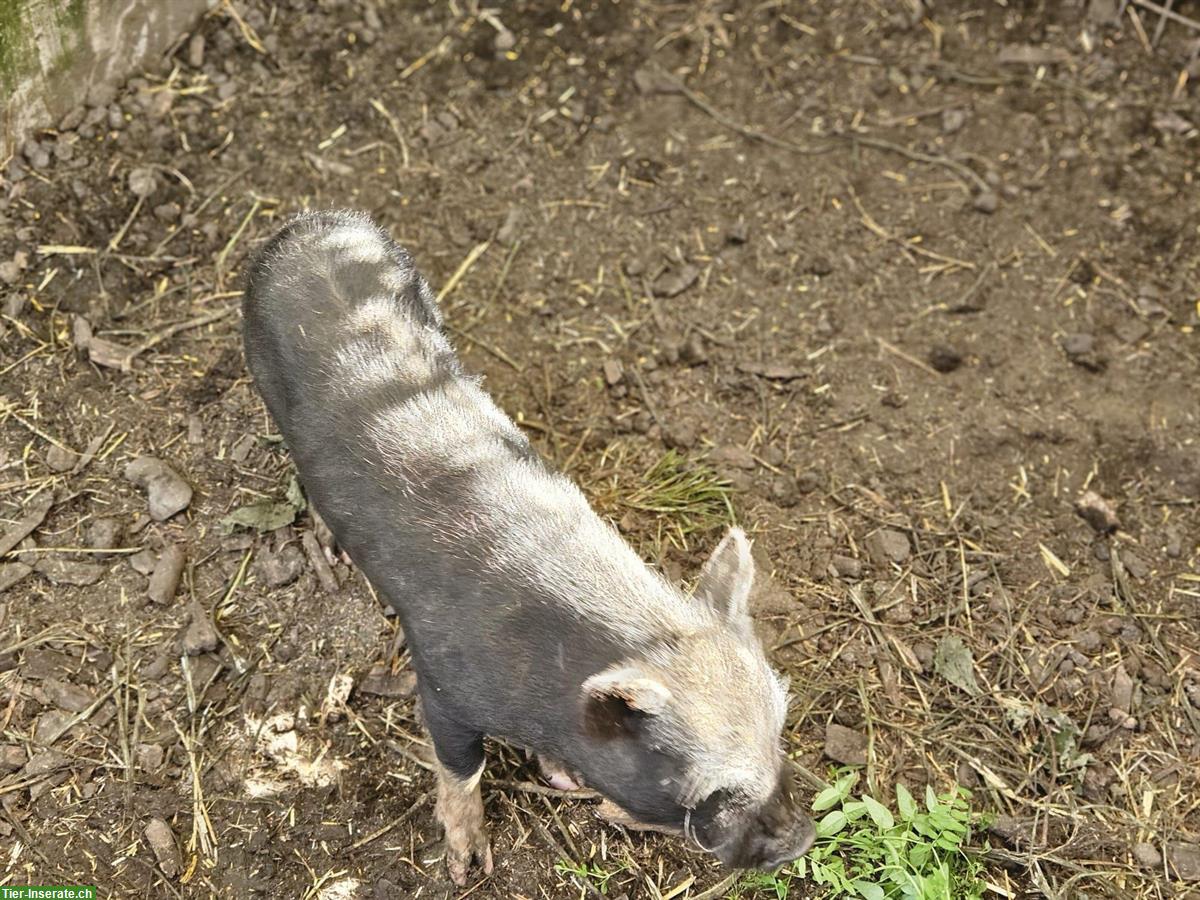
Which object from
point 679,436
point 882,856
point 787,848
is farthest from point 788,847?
point 679,436

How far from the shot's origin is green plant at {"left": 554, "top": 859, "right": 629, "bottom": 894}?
4.29 m

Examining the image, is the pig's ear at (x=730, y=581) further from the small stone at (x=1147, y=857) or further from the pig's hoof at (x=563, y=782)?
the small stone at (x=1147, y=857)

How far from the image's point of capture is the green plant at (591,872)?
429cm

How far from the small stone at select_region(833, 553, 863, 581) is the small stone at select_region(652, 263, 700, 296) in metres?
1.83

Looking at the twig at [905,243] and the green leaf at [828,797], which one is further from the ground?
the twig at [905,243]

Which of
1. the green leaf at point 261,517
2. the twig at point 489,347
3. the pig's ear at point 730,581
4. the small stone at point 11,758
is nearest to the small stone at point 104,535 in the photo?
the green leaf at point 261,517

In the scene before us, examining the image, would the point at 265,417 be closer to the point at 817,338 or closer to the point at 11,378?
the point at 11,378

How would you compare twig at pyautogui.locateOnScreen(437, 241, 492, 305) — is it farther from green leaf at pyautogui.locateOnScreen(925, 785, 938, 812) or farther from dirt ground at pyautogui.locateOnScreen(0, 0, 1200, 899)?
green leaf at pyautogui.locateOnScreen(925, 785, 938, 812)

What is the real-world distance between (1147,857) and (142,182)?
19.4ft

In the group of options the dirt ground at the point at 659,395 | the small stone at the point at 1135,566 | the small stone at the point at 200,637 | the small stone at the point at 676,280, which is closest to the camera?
the dirt ground at the point at 659,395

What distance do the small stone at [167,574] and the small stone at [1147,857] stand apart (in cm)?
432

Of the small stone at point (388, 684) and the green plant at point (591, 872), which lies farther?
the small stone at point (388, 684)

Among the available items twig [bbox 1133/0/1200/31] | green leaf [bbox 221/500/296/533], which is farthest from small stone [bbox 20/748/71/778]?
twig [bbox 1133/0/1200/31]

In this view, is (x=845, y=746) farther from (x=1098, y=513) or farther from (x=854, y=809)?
(x=1098, y=513)
